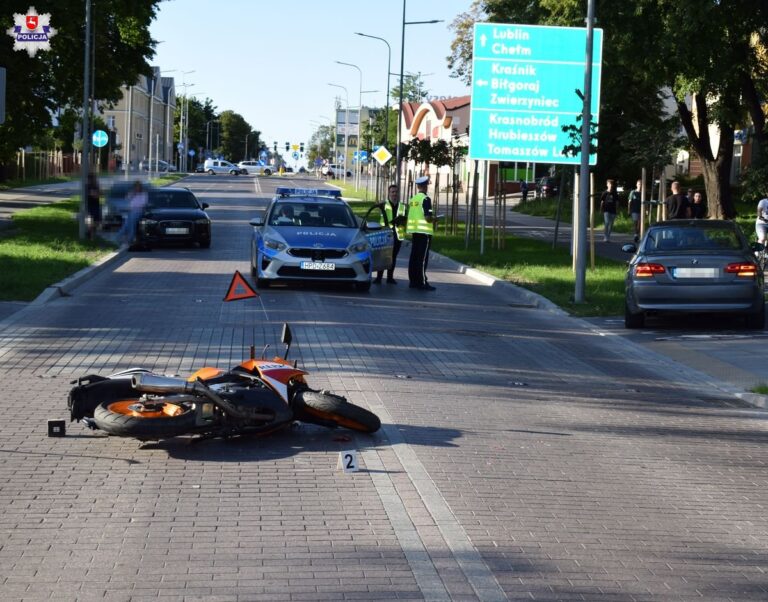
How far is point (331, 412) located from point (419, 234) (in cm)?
1293

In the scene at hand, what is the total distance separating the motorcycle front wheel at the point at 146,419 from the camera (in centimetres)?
793

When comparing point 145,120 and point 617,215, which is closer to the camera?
point 617,215

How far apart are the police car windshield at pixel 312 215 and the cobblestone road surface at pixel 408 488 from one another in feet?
25.7

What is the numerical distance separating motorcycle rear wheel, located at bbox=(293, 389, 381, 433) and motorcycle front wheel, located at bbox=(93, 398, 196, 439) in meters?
0.84

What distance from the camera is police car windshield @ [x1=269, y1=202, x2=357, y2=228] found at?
21.5 meters

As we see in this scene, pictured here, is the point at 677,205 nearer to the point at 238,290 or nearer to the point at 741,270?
the point at 741,270

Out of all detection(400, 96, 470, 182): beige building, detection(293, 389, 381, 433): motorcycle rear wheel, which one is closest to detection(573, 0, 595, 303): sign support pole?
detection(293, 389, 381, 433): motorcycle rear wheel

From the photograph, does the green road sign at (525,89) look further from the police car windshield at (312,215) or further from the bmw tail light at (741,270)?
the bmw tail light at (741,270)

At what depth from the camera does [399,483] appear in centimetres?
734

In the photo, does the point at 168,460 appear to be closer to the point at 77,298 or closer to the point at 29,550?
the point at 29,550

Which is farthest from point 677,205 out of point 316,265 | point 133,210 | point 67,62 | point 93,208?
point 67,62

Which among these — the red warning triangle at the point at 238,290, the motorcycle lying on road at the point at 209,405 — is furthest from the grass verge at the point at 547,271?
the motorcycle lying on road at the point at 209,405

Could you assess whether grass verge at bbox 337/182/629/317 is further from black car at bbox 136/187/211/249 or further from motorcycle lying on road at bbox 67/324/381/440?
motorcycle lying on road at bbox 67/324/381/440

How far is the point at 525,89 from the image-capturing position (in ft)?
86.4
